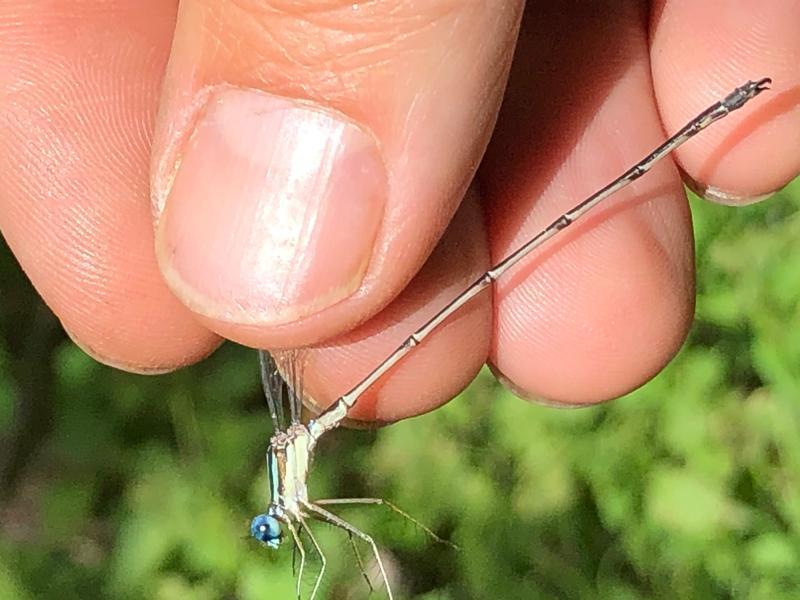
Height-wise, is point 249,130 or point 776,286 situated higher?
point 249,130

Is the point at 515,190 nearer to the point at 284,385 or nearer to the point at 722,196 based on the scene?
the point at 722,196

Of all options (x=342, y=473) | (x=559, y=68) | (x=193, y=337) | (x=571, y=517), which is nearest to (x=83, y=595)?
(x=342, y=473)

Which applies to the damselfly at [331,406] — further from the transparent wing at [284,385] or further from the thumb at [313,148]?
the thumb at [313,148]

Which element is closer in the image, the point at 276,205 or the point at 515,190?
the point at 276,205

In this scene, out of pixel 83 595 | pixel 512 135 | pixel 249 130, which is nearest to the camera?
pixel 249 130

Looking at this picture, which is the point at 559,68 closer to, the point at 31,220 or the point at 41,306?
the point at 31,220

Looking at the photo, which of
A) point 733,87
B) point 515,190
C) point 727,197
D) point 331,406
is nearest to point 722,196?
point 727,197
